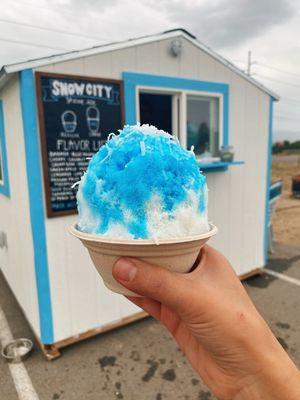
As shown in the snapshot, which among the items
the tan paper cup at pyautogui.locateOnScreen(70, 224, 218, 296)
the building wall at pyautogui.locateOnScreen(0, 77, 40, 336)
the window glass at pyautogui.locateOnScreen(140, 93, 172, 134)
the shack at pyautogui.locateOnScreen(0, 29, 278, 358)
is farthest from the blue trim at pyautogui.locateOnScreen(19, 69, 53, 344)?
the window glass at pyautogui.locateOnScreen(140, 93, 172, 134)

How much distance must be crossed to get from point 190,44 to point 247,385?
395cm

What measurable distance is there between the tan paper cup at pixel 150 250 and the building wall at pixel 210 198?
2.34 metres

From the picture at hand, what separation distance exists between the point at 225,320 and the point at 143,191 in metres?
0.61

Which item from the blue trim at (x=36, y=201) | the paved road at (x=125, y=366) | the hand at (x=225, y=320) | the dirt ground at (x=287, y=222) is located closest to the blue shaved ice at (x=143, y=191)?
the hand at (x=225, y=320)

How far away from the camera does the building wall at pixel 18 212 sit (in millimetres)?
3325

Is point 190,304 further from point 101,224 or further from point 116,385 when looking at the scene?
point 116,385

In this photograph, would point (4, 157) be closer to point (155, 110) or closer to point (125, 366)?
point (155, 110)

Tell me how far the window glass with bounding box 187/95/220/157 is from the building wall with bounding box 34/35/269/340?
0.28 metres

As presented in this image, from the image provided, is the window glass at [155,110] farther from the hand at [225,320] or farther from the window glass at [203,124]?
the hand at [225,320]

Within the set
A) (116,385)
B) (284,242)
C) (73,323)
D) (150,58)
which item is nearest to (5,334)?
(73,323)

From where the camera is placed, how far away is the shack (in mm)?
3176

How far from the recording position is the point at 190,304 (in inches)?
47.0

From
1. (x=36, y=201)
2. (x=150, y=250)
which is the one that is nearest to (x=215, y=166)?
(x=36, y=201)

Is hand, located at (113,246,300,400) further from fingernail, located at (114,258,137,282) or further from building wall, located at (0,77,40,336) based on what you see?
building wall, located at (0,77,40,336)
